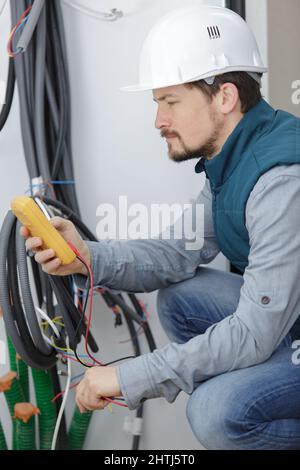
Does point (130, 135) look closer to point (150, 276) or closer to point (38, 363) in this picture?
point (150, 276)

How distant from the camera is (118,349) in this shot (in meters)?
1.90

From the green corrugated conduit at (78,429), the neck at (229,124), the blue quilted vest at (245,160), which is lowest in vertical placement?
the green corrugated conduit at (78,429)

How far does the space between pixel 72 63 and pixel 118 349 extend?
78 centimetres

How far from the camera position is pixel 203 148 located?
1439mm

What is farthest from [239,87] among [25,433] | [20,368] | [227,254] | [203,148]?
[25,433]

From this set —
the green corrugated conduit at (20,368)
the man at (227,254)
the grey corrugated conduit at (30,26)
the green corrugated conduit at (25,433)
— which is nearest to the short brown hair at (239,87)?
the man at (227,254)

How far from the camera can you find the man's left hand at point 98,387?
1229 mm

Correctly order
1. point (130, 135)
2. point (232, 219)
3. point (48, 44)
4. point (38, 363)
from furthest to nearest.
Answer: point (130, 135)
point (48, 44)
point (38, 363)
point (232, 219)

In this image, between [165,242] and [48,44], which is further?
[48,44]

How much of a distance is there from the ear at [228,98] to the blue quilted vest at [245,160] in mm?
42

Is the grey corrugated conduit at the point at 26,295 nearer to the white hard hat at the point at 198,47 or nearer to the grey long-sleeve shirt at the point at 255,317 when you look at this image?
the grey long-sleeve shirt at the point at 255,317

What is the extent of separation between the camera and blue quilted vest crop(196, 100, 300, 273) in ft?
4.18

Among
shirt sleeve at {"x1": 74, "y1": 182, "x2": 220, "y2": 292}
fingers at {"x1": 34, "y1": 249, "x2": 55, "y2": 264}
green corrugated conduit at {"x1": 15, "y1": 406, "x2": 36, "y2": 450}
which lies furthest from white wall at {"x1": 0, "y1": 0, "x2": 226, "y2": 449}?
fingers at {"x1": 34, "y1": 249, "x2": 55, "y2": 264}

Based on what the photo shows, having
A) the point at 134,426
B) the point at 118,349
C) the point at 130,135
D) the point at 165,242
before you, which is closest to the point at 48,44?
the point at 130,135
